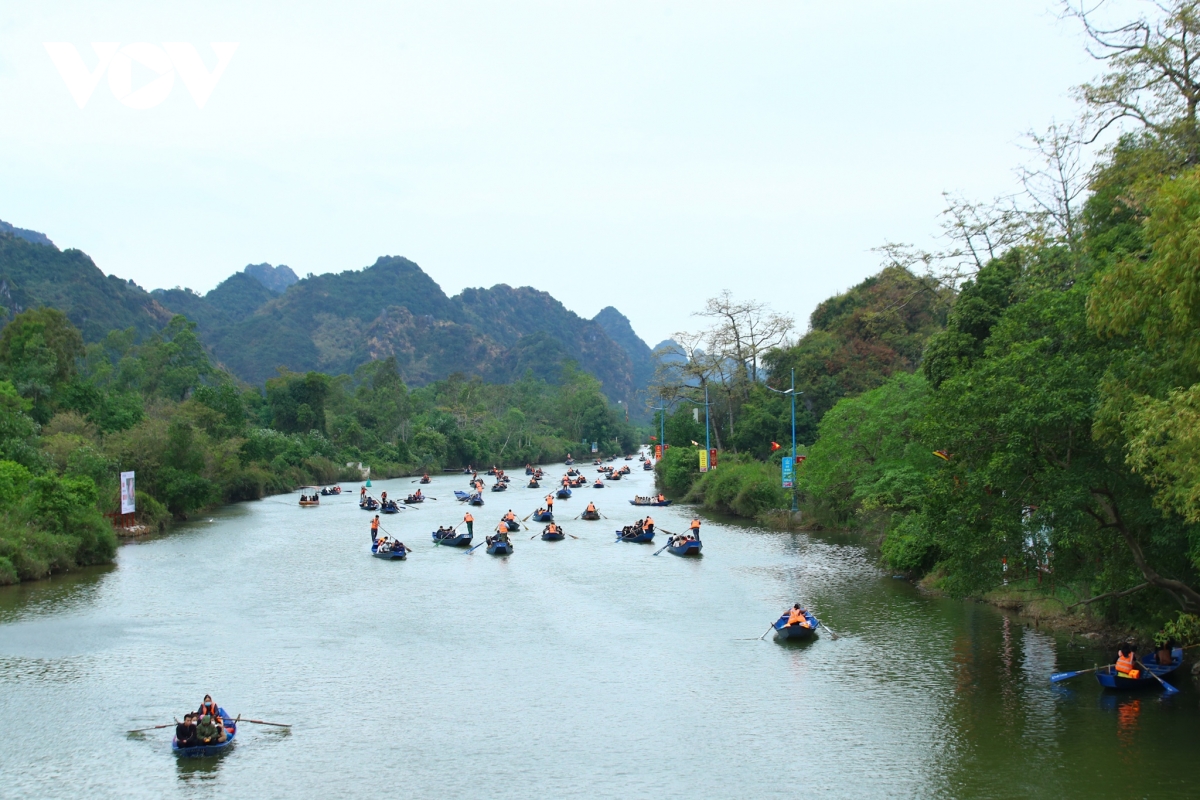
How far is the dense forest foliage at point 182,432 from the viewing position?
35.3 meters

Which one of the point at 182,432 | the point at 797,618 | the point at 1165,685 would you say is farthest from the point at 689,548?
A: the point at 182,432

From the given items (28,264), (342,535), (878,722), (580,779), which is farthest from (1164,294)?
(28,264)

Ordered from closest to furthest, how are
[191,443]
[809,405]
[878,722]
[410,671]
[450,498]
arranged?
[878,722]
[410,671]
[191,443]
[809,405]
[450,498]

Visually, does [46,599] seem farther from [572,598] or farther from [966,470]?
[966,470]

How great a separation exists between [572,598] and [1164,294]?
66.0 feet

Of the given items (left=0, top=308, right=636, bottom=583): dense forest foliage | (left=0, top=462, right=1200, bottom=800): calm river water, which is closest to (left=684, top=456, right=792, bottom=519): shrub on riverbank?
(left=0, top=462, right=1200, bottom=800): calm river water

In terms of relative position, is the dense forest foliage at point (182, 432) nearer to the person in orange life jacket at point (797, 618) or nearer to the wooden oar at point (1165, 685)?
A: the person in orange life jacket at point (797, 618)

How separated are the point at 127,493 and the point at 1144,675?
40006 mm

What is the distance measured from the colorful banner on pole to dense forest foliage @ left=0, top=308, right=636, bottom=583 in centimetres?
83

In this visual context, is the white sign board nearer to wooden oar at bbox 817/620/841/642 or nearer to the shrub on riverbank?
the shrub on riverbank

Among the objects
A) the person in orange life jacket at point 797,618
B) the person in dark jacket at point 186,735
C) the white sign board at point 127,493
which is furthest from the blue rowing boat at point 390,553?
the person in dark jacket at point 186,735

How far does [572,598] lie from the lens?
3083 cm

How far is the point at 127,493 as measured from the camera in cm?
4394

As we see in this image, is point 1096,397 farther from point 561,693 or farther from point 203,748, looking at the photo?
point 203,748
